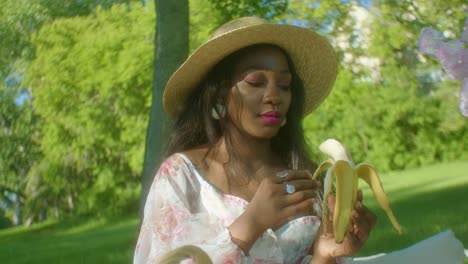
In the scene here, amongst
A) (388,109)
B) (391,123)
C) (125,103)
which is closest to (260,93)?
(125,103)

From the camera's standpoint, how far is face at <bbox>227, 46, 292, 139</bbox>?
2574 mm

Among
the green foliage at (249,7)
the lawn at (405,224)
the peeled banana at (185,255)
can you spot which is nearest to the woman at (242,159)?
the peeled banana at (185,255)

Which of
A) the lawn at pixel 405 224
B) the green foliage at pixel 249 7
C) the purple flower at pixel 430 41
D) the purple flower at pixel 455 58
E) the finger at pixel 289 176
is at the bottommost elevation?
the lawn at pixel 405 224

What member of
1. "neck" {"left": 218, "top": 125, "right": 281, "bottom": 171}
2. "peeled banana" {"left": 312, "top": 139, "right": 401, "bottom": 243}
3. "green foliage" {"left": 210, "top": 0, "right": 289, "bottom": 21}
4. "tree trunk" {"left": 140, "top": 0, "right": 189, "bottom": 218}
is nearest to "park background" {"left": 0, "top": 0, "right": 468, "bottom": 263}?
"green foliage" {"left": 210, "top": 0, "right": 289, "bottom": 21}

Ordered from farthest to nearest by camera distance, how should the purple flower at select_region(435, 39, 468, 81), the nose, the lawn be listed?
the lawn, the nose, the purple flower at select_region(435, 39, 468, 81)

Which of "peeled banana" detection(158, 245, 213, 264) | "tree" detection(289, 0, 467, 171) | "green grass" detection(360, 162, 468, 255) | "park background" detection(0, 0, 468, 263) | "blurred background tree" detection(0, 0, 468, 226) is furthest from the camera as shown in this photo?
"tree" detection(289, 0, 467, 171)

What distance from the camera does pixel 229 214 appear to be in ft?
8.39

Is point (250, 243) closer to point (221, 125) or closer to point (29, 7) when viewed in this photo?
point (221, 125)

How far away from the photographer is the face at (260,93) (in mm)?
2574

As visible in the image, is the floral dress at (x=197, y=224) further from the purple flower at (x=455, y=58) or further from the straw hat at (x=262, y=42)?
the purple flower at (x=455, y=58)

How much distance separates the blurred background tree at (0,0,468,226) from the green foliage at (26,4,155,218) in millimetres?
36

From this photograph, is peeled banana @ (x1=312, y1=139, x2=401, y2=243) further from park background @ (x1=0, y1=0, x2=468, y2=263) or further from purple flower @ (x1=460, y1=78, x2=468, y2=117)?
park background @ (x1=0, y1=0, x2=468, y2=263)

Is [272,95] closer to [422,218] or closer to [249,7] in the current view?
[249,7]

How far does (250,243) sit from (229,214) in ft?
0.75
